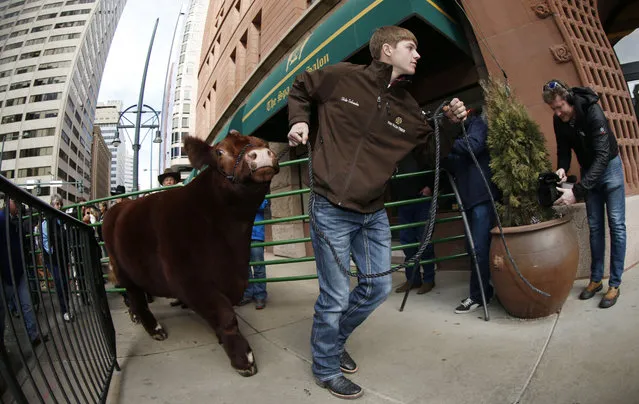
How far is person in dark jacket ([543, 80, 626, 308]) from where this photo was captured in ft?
9.00

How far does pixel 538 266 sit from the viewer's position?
2574 mm

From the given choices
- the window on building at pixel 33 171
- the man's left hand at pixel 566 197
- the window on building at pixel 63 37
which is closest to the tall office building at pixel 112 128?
the window on building at pixel 33 171

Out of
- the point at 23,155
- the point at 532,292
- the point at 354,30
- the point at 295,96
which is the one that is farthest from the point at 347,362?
the point at 23,155

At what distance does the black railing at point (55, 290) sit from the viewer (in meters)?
1.27

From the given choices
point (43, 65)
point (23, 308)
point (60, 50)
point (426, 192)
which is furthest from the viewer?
point (43, 65)

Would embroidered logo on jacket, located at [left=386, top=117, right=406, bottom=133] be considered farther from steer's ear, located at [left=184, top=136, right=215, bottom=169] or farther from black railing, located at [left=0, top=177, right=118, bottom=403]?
black railing, located at [left=0, top=177, right=118, bottom=403]

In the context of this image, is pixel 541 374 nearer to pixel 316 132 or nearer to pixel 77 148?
pixel 316 132

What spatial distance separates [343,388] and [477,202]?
83.3 inches

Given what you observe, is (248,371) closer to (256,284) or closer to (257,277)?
(256,284)

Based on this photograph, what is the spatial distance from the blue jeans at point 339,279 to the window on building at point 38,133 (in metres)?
57.3

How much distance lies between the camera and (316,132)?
2326 millimetres

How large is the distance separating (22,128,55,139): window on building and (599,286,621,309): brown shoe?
5841 centimetres

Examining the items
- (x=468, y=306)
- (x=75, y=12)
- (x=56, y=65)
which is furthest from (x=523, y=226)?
(x=56, y=65)

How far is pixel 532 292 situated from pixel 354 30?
4205 millimetres
